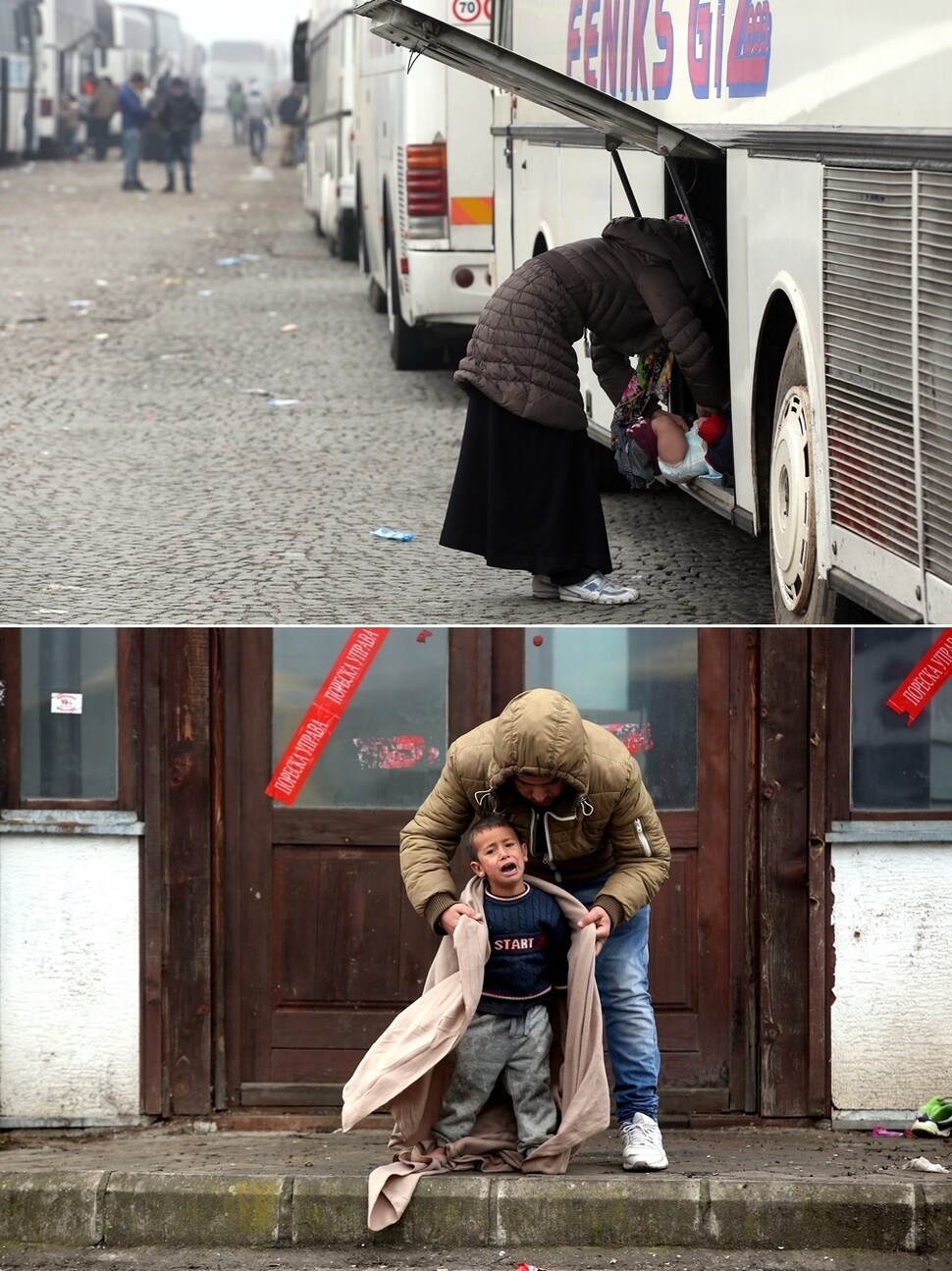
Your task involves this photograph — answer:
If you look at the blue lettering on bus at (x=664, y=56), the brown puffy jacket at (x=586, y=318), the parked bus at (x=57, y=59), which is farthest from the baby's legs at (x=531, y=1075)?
the parked bus at (x=57, y=59)

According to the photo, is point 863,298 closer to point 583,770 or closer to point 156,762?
point 583,770

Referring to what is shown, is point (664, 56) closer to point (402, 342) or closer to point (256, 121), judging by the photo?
point (402, 342)

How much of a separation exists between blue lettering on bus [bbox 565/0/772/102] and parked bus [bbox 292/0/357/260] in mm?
9188

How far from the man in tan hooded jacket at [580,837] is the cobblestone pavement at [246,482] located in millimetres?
1521

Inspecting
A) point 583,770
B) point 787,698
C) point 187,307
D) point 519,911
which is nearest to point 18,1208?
point 519,911

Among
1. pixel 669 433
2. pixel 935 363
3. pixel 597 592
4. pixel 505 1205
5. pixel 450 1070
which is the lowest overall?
pixel 505 1205

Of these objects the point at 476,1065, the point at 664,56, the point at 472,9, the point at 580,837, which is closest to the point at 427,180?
the point at 472,9

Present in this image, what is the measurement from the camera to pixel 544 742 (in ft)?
16.0

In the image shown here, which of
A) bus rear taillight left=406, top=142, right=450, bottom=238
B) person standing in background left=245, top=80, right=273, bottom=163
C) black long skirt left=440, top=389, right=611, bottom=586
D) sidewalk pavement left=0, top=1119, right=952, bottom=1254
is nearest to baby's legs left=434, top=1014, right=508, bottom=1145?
sidewalk pavement left=0, top=1119, right=952, bottom=1254

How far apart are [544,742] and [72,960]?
2.15 m

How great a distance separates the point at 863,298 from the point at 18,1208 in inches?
136

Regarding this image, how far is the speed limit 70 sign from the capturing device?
1190 centimetres

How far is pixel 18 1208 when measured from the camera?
18.0 feet

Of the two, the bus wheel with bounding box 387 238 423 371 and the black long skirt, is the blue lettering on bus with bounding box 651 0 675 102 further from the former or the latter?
the bus wheel with bounding box 387 238 423 371
